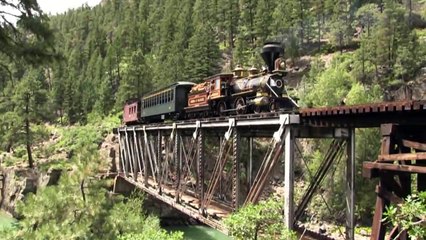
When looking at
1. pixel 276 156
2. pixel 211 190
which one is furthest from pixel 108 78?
pixel 276 156

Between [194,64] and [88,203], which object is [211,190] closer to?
[88,203]

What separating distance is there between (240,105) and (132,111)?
22.2 m

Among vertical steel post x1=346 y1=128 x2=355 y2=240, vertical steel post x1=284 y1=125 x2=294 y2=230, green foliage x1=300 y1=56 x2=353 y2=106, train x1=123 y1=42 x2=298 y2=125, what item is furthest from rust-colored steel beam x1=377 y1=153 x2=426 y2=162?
green foliage x1=300 y1=56 x2=353 y2=106

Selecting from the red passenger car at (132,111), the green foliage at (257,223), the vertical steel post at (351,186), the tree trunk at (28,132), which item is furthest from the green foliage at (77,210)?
the tree trunk at (28,132)

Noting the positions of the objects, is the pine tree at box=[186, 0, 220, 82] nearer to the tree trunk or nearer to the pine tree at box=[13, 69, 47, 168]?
the pine tree at box=[13, 69, 47, 168]

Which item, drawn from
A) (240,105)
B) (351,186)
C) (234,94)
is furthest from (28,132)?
(351,186)

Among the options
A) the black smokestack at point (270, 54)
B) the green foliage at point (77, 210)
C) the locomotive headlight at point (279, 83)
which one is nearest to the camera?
the green foliage at point (77, 210)

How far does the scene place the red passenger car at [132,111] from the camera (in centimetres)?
3907

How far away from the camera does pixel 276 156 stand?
1388 centimetres

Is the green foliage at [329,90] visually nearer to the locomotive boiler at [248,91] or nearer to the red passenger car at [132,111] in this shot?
→ the locomotive boiler at [248,91]

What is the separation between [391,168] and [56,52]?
20.9ft

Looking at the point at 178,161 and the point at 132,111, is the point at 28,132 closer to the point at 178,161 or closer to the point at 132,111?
the point at 132,111

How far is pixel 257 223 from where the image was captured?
33.9 ft

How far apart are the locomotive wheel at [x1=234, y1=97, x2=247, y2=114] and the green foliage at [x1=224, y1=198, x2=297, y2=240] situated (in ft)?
31.1
